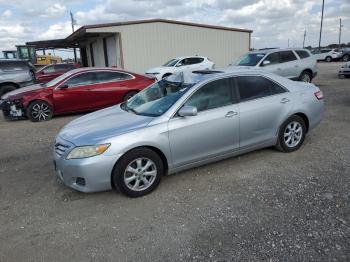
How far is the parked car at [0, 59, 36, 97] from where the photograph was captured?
13578mm

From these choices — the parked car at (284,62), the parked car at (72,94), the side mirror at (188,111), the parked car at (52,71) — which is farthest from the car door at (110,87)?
the parked car at (52,71)

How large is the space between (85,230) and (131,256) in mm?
741

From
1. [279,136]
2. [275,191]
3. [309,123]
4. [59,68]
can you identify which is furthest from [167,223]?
[59,68]

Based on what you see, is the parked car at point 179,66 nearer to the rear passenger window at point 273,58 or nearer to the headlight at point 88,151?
the rear passenger window at point 273,58

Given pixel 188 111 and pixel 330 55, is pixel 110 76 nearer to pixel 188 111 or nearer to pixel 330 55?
pixel 188 111

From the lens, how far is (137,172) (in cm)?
420

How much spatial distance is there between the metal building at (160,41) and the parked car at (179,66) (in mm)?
3813

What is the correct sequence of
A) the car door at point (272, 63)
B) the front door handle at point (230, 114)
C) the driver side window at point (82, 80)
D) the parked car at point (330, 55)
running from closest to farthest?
the front door handle at point (230, 114) < the driver side window at point (82, 80) < the car door at point (272, 63) < the parked car at point (330, 55)

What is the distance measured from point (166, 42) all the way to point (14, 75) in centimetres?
1029

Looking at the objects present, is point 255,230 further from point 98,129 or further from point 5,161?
point 5,161

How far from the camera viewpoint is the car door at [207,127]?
4418mm

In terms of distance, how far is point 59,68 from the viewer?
19.1 m

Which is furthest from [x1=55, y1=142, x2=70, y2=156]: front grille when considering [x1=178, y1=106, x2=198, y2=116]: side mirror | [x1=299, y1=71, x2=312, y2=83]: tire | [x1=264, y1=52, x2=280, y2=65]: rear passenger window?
[x1=299, y1=71, x2=312, y2=83]: tire

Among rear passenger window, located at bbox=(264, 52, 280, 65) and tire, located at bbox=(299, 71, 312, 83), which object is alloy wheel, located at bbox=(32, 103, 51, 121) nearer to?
rear passenger window, located at bbox=(264, 52, 280, 65)
